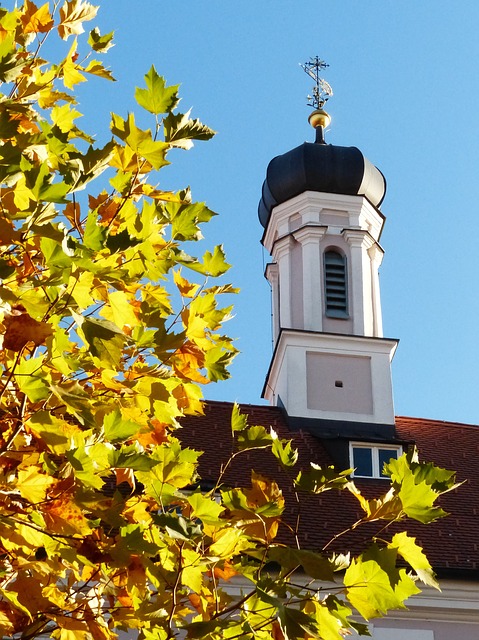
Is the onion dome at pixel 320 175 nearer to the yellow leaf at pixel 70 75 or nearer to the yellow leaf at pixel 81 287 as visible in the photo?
the yellow leaf at pixel 70 75

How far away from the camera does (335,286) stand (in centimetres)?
1898

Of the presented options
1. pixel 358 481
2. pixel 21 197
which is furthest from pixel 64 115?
pixel 358 481

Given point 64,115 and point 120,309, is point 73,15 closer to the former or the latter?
point 64,115

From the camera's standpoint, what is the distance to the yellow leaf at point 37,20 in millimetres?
4215

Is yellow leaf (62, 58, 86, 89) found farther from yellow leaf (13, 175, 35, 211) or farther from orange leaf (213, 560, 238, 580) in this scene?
orange leaf (213, 560, 238, 580)

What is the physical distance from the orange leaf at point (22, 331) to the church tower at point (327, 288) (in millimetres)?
13818

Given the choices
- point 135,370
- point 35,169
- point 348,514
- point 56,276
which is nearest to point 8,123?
point 35,169

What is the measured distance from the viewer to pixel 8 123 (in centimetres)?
300

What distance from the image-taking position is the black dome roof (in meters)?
19.7

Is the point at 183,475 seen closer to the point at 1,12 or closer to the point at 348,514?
the point at 1,12

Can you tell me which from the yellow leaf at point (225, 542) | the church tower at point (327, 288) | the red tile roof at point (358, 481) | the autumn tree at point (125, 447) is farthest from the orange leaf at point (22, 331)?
the church tower at point (327, 288)

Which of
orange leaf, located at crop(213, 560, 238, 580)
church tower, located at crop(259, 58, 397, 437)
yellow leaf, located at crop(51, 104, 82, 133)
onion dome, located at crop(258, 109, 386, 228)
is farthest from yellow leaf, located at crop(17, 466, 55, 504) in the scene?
onion dome, located at crop(258, 109, 386, 228)

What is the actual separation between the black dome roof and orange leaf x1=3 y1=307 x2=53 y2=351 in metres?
16.9

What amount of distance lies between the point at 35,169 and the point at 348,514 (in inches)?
410
